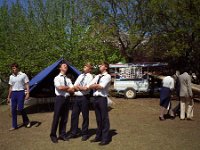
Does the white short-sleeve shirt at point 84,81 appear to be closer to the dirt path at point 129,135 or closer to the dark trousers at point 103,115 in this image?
the dark trousers at point 103,115

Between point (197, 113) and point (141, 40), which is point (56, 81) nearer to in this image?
point (197, 113)

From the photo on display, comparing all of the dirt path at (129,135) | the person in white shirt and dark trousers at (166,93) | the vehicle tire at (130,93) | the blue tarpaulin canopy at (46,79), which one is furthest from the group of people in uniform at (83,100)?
the vehicle tire at (130,93)

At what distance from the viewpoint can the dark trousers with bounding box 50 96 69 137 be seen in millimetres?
8680

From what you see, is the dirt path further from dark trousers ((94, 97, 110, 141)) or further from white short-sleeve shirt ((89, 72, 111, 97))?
white short-sleeve shirt ((89, 72, 111, 97))

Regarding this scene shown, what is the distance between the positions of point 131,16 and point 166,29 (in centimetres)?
632

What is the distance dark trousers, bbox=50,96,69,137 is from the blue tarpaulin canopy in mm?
5504

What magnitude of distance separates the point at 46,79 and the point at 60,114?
7.06 metres

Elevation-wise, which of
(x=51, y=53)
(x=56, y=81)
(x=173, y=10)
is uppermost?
(x=173, y=10)

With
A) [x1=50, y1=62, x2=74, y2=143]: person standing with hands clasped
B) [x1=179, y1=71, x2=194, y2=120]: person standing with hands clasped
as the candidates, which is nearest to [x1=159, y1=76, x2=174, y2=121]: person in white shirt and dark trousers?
[x1=179, y1=71, x2=194, y2=120]: person standing with hands clasped

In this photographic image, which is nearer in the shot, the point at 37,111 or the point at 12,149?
the point at 12,149

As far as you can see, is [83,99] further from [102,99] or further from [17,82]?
[17,82]

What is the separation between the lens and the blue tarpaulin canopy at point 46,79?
571 inches

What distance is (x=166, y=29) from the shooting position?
19.8 meters

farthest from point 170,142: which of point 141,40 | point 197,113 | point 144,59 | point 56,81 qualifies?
point 144,59
